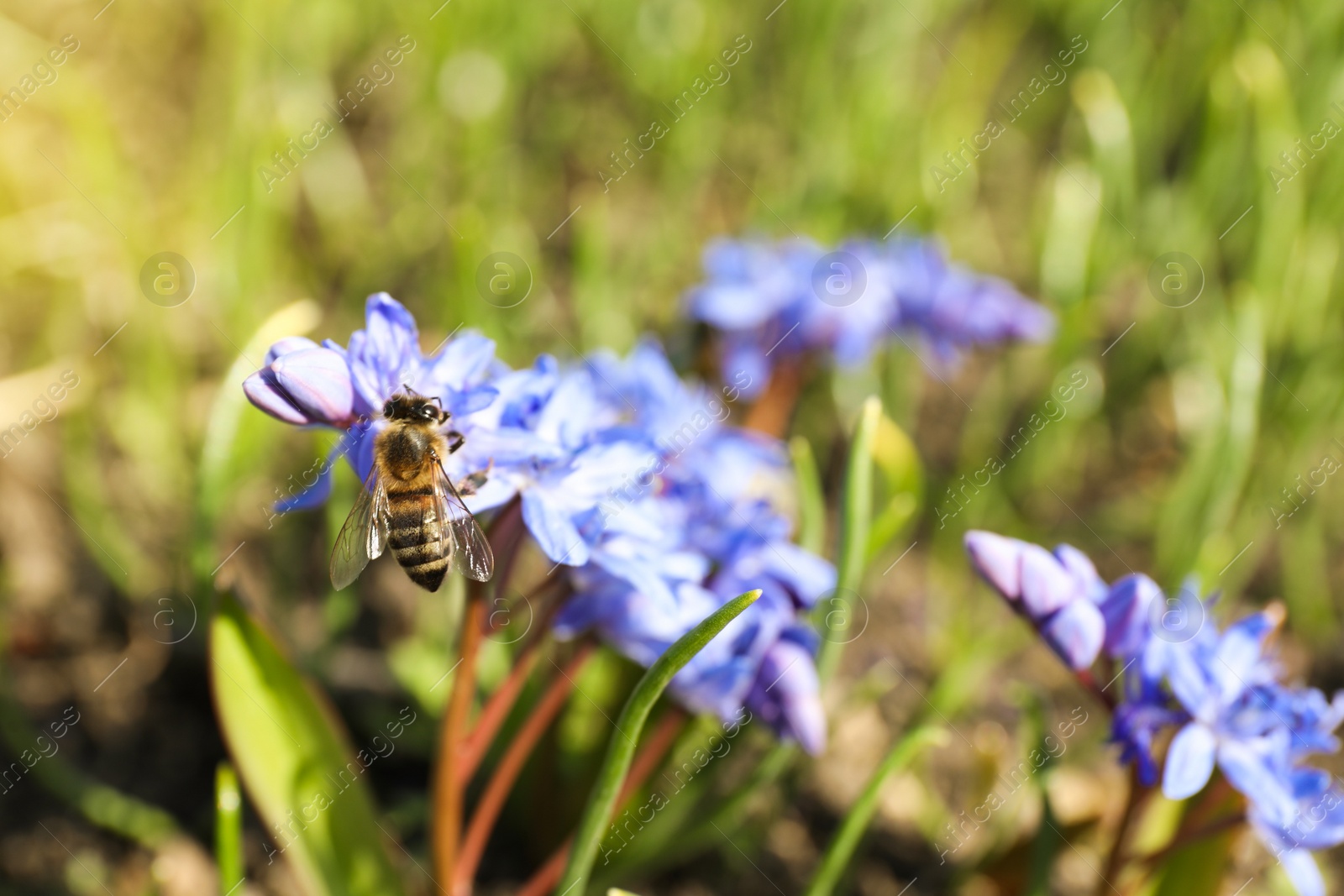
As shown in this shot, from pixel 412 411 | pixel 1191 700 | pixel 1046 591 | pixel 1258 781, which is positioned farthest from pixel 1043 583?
pixel 412 411

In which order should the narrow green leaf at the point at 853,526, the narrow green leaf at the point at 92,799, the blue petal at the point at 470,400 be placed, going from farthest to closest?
the narrow green leaf at the point at 92,799 → the narrow green leaf at the point at 853,526 → the blue petal at the point at 470,400

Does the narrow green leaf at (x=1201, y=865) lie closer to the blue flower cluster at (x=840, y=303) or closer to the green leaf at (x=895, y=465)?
the green leaf at (x=895, y=465)

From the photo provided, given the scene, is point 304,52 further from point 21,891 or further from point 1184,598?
point 1184,598

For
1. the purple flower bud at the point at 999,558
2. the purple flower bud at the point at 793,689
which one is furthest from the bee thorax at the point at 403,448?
the purple flower bud at the point at 999,558

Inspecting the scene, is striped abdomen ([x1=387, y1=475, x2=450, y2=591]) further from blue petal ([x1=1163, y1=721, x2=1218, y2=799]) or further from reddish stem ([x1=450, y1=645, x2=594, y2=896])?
blue petal ([x1=1163, y1=721, x2=1218, y2=799])

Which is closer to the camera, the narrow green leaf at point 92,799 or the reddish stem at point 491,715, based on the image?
the reddish stem at point 491,715

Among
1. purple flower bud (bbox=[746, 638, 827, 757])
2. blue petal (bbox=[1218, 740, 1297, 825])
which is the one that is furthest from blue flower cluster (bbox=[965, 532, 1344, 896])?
purple flower bud (bbox=[746, 638, 827, 757])

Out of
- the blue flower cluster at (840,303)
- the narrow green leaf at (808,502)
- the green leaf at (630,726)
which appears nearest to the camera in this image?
the green leaf at (630,726)
